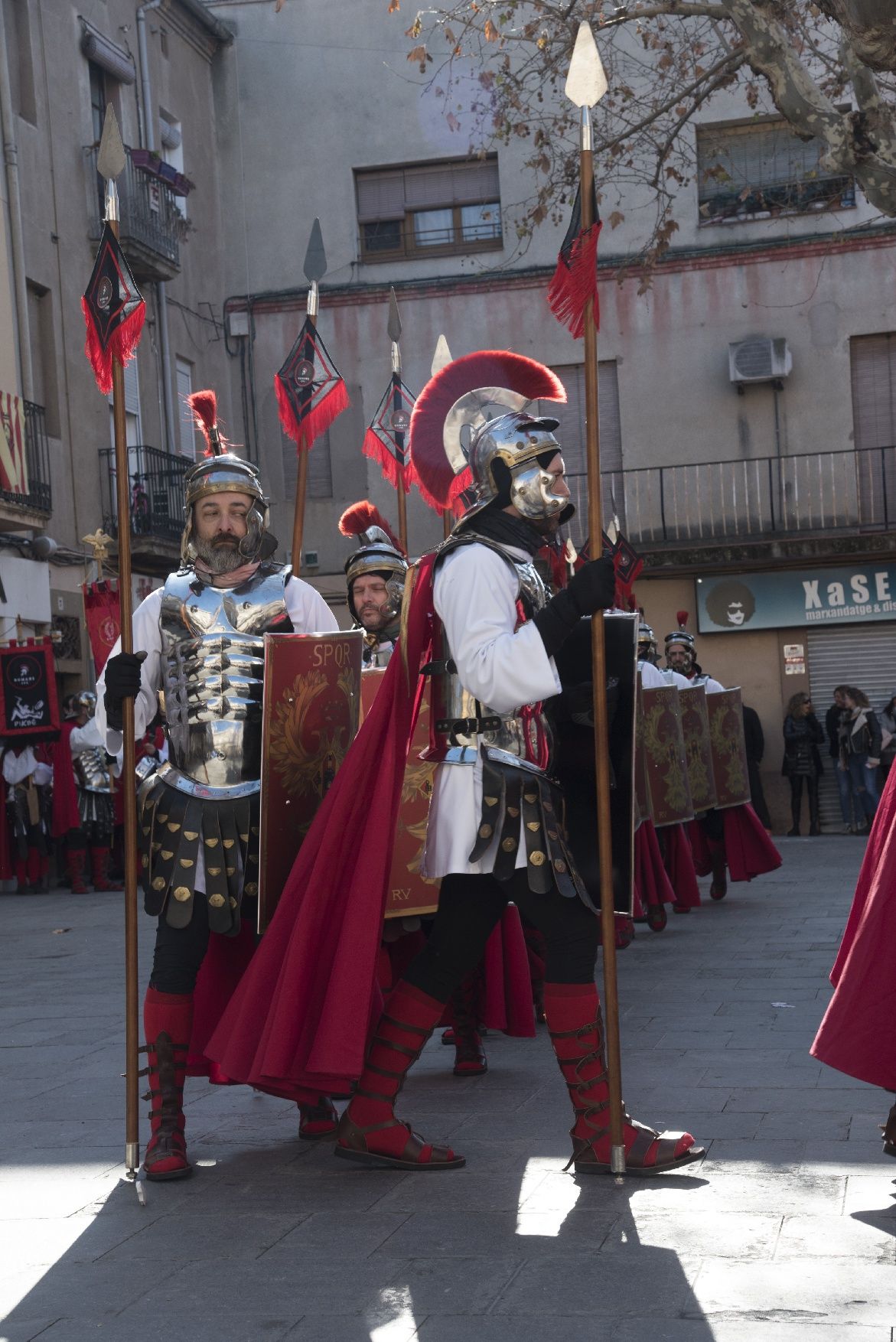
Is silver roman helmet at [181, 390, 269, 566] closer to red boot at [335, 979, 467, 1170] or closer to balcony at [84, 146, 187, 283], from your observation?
red boot at [335, 979, 467, 1170]

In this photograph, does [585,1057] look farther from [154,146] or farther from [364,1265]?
[154,146]

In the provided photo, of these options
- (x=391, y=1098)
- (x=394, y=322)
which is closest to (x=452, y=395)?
(x=391, y=1098)

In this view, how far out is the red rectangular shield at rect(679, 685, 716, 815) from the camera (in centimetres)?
1084

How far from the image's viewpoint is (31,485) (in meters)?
17.6

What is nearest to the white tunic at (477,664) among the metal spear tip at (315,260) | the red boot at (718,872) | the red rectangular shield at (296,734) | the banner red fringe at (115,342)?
the red rectangular shield at (296,734)

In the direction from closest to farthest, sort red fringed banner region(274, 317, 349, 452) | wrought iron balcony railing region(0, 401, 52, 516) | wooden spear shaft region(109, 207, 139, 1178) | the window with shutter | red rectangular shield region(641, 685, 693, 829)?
wooden spear shaft region(109, 207, 139, 1178) < red fringed banner region(274, 317, 349, 452) < red rectangular shield region(641, 685, 693, 829) < wrought iron balcony railing region(0, 401, 52, 516) < the window with shutter

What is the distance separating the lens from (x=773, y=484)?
2134 centimetres

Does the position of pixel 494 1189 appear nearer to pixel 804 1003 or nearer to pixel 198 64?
pixel 804 1003

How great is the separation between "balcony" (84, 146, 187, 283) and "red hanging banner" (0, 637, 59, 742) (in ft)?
19.3

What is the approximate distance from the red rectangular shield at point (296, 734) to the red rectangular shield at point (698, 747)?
607 centimetres

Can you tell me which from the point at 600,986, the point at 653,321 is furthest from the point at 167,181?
the point at 600,986

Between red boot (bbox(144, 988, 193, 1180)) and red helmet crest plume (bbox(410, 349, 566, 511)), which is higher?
red helmet crest plume (bbox(410, 349, 566, 511))

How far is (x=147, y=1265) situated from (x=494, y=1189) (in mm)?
909

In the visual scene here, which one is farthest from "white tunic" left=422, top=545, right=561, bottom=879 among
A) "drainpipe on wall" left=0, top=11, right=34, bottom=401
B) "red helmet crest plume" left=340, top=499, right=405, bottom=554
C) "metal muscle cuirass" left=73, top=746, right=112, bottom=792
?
"drainpipe on wall" left=0, top=11, right=34, bottom=401
